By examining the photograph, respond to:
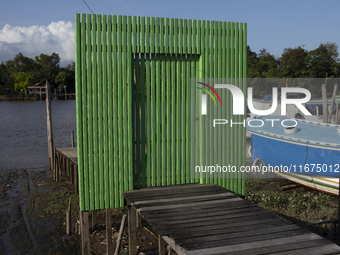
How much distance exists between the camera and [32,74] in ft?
326

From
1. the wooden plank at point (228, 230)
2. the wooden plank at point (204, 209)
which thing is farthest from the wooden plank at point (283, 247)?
the wooden plank at point (204, 209)

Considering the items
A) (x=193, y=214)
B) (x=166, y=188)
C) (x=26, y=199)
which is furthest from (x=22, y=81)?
(x=193, y=214)

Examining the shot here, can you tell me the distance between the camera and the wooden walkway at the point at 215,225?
3957 mm

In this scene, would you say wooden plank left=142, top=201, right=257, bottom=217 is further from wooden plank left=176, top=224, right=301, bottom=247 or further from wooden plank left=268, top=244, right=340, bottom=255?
wooden plank left=268, top=244, right=340, bottom=255

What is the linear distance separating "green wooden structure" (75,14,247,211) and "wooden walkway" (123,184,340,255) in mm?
563

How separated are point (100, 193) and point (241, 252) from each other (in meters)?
3.27

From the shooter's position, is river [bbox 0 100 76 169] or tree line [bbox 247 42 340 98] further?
tree line [bbox 247 42 340 98]

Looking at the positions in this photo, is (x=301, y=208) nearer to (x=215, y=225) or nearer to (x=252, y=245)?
(x=215, y=225)

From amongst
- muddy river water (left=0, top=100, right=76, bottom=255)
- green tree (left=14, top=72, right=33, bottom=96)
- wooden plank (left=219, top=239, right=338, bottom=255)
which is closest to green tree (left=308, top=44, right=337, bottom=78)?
muddy river water (left=0, top=100, right=76, bottom=255)

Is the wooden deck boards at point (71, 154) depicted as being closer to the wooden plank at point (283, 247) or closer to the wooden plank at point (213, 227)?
the wooden plank at point (213, 227)

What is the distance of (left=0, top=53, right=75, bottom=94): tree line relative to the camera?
97562 mm

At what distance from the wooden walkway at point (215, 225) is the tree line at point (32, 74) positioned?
9726cm

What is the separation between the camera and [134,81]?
6512mm

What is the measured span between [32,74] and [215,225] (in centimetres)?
10461
